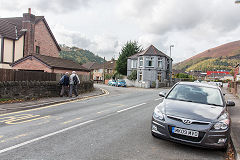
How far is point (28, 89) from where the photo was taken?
12.1 metres

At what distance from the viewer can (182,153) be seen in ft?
14.7

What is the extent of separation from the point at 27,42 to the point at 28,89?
51.1 ft

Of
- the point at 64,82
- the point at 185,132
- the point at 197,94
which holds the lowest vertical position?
the point at 185,132

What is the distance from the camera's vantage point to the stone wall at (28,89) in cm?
1100

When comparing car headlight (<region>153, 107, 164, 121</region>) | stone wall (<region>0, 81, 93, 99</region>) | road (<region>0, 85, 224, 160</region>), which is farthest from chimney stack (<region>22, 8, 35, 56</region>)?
car headlight (<region>153, 107, 164, 121</region>)

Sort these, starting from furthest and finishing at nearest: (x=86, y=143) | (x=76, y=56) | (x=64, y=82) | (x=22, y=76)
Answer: (x=76, y=56)
(x=64, y=82)
(x=22, y=76)
(x=86, y=143)

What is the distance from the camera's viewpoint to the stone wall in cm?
1100

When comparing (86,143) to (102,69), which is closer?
(86,143)

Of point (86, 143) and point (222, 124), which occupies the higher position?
point (222, 124)

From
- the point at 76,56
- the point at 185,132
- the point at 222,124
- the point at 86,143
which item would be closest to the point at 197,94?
the point at 222,124

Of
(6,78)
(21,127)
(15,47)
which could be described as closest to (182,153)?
(21,127)

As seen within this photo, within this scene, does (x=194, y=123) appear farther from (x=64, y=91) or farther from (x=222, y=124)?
(x=64, y=91)

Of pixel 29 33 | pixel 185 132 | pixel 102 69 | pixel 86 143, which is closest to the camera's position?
pixel 185 132

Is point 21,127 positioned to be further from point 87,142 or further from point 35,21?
point 35,21
